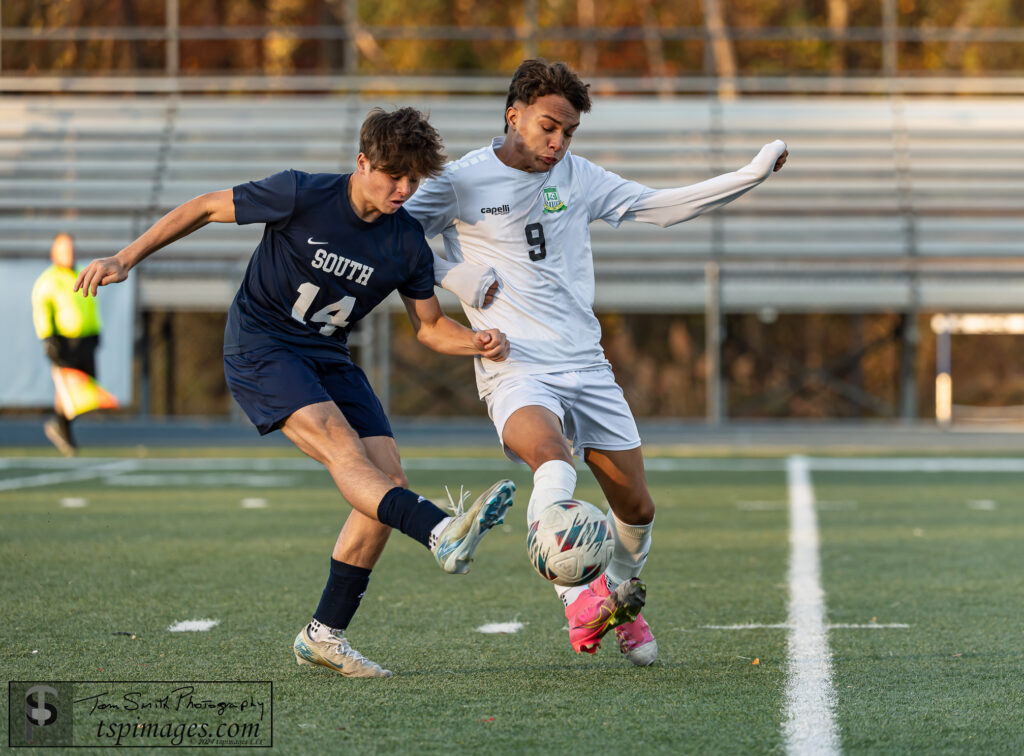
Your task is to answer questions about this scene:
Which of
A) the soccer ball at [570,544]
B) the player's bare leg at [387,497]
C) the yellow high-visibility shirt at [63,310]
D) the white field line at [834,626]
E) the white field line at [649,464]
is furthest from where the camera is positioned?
the yellow high-visibility shirt at [63,310]

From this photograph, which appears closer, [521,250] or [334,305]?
[334,305]

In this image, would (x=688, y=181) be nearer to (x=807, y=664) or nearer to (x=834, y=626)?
(x=834, y=626)

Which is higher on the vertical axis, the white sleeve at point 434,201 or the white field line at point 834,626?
the white sleeve at point 434,201

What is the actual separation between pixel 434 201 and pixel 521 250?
0.34m

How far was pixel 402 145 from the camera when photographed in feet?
13.7

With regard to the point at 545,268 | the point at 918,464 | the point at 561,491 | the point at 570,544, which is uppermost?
the point at 545,268

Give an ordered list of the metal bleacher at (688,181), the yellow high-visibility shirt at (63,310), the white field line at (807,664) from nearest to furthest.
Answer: the white field line at (807,664)
the yellow high-visibility shirt at (63,310)
the metal bleacher at (688,181)

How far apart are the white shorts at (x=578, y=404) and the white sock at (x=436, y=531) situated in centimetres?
65

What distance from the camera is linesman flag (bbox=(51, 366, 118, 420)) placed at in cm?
1482

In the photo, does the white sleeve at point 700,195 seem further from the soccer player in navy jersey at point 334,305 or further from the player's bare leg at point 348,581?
the player's bare leg at point 348,581

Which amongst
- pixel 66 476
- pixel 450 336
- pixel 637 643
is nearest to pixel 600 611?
pixel 637 643

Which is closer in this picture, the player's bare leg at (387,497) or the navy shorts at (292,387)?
the player's bare leg at (387,497)

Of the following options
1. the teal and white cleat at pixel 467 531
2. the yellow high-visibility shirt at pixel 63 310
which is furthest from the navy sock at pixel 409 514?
the yellow high-visibility shirt at pixel 63 310

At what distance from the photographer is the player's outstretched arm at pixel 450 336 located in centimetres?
454
